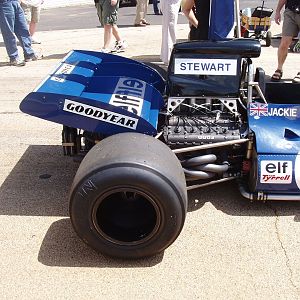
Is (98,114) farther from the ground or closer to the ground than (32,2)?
farther from the ground

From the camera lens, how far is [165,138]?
343 centimetres

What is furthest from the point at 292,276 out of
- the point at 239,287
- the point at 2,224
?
the point at 2,224

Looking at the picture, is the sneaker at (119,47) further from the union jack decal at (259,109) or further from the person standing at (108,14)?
the union jack decal at (259,109)

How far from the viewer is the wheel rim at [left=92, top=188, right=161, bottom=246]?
278cm

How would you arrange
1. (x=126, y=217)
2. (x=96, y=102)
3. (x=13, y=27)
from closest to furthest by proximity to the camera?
(x=126, y=217), (x=96, y=102), (x=13, y=27)

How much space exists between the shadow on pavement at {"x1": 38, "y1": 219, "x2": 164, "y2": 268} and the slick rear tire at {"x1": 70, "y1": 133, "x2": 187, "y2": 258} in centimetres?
9

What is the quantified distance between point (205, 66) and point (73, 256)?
5.54 ft

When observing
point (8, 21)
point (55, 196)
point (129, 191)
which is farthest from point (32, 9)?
point (129, 191)

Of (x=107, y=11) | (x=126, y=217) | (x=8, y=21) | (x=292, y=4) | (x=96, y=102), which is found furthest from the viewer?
(x=107, y=11)

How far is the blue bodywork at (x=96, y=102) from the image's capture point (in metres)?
3.24

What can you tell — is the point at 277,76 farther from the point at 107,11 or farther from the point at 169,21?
the point at 107,11

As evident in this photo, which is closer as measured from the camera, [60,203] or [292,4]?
[60,203]

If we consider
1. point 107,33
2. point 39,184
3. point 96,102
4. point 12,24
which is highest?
point 96,102

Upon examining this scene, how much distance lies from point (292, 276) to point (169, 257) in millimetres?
755
